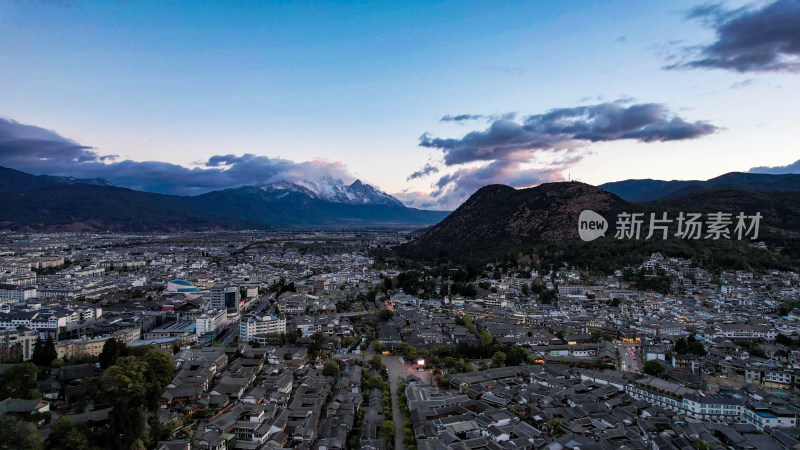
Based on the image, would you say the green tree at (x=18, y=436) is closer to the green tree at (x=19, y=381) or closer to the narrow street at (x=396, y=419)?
the green tree at (x=19, y=381)

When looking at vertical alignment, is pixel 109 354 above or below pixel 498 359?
above

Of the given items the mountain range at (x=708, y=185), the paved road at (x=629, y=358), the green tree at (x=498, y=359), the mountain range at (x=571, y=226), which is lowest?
the paved road at (x=629, y=358)

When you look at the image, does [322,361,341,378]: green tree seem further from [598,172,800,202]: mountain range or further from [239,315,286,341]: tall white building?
[598,172,800,202]: mountain range

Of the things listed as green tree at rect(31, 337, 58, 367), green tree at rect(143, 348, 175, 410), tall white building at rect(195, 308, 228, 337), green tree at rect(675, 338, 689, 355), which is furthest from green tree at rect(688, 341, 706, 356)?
green tree at rect(31, 337, 58, 367)

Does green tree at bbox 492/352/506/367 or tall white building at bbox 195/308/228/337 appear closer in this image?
green tree at bbox 492/352/506/367

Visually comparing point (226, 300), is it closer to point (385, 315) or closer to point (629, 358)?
point (385, 315)

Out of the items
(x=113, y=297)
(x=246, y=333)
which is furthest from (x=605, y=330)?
(x=113, y=297)

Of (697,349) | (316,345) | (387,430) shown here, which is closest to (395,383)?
(316,345)

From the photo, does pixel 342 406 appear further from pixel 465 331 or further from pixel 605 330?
pixel 605 330

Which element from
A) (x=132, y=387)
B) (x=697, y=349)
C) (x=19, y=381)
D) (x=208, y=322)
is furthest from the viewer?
(x=208, y=322)

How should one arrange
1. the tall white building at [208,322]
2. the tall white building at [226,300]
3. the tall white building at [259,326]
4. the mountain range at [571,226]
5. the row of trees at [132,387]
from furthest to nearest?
the mountain range at [571,226] → the tall white building at [226,300] → the tall white building at [208,322] → the tall white building at [259,326] → the row of trees at [132,387]

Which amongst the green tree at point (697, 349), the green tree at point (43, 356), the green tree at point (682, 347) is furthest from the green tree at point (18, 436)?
the green tree at point (697, 349)
